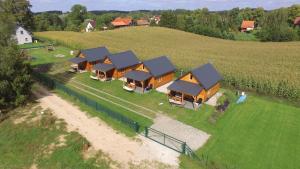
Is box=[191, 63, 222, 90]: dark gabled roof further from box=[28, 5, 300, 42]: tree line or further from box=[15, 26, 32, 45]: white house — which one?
box=[28, 5, 300, 42]: tree line

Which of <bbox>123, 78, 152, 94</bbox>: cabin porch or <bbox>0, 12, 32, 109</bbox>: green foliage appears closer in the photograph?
<bbox>0, 12, 32, 109</bbox>: green foliage

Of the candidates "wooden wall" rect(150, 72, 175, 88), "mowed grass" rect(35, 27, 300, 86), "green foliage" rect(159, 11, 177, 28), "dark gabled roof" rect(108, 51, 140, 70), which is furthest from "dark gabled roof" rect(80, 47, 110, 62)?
"green foliage" rect(159, 11, 177, 28)

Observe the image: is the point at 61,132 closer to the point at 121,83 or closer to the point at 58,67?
the point at 121,83

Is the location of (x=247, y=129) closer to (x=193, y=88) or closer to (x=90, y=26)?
(x=193, y=88)

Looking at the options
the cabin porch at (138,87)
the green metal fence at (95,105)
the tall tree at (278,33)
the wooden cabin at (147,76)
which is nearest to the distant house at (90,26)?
the tall tree at (278,33)

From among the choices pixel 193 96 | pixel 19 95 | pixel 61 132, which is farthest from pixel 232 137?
pixel 19 95

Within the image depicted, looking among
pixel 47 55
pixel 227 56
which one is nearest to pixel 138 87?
pixel 47 55

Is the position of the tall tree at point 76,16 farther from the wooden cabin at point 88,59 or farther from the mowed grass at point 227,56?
the wooden cabin at point 88,59
